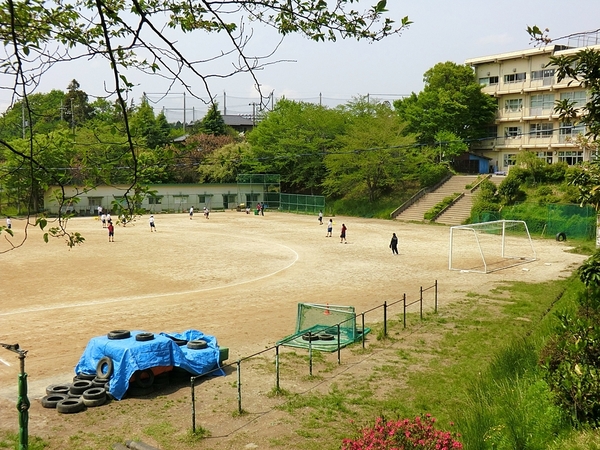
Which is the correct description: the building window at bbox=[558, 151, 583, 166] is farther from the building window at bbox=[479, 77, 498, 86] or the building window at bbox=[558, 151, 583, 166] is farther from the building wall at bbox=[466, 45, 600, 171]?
the building window at bbox=[479, 77, 498, 86]

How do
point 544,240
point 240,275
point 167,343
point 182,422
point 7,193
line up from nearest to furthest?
1. point 7,193
2. point 182,422
3. point 167,343
4. point 240,275
5. point 544,240

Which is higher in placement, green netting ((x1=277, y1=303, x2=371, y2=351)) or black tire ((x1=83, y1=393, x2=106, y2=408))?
green netting ((x1=277, y1=303, x2=371, y2=351))

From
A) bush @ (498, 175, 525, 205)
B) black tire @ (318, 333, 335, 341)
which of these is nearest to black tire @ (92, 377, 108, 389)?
black tire @ (318, 333, 335, 341)

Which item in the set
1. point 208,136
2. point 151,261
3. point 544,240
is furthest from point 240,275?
point 208,136

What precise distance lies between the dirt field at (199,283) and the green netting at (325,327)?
78 centimetres

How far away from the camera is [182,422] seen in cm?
1099

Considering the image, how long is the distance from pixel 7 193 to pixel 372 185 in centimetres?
5315

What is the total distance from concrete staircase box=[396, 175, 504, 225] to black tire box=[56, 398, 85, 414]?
4079 cm

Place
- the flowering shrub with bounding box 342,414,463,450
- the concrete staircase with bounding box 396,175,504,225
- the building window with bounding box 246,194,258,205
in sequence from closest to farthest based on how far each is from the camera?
1. the flowering shrub with bounding box 342,414,463,450
2. the concrete staircase with bounding box 396,175,504,225
3. the building window with bounding box 246,194,258,205

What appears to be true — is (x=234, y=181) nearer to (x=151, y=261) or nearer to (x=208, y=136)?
(x=208, y=136)

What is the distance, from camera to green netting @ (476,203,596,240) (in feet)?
129

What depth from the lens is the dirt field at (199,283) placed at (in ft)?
53.8

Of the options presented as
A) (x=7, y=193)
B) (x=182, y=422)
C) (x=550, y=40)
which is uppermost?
(x=550, y=40)

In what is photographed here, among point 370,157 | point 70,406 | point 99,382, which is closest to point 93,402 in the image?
point 70,406
